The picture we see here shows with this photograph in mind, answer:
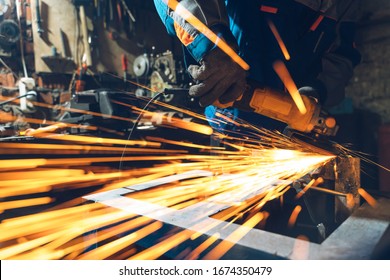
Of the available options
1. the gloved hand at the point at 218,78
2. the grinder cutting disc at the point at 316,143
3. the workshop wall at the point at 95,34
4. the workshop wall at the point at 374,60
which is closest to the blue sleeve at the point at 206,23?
the gloved hand at the point at 218,78

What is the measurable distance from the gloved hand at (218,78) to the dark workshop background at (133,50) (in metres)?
1.72

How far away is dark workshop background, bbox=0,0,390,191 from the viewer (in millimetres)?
2711

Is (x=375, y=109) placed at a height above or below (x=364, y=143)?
above

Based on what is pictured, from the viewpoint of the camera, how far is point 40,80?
15.3ft

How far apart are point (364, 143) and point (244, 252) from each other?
2.41 metres

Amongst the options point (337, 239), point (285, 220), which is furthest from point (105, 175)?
point (337, 239)

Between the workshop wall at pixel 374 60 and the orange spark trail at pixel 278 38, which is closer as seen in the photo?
the orange spark trail at pixel 278 38

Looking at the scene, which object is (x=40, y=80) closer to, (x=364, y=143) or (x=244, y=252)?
(x=364, y=143)

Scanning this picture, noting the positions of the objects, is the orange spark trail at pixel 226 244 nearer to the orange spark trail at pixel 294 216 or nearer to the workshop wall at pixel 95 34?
the orange spark trail at pixel 294 216

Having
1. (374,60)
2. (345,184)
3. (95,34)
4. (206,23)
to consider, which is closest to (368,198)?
(345,184)

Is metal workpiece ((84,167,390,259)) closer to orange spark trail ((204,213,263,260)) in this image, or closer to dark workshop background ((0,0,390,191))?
orange spark trail ((204,213,263,260))

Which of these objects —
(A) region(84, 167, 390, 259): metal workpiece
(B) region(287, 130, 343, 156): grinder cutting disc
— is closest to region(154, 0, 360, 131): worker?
(B) region(287, 130, 343, 156): grinder cutting disc

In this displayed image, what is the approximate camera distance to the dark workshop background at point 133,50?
2.71 metres
